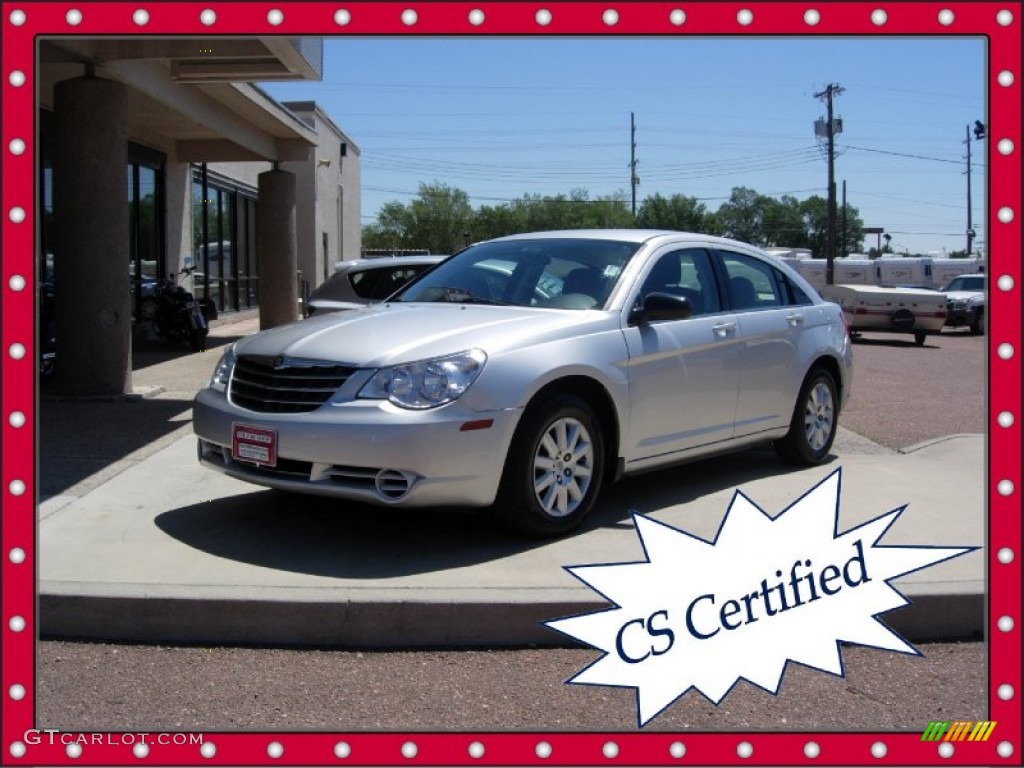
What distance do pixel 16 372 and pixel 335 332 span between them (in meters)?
2.63

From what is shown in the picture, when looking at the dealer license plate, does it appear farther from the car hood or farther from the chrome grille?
the car hood

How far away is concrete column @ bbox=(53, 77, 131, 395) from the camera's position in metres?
9.73

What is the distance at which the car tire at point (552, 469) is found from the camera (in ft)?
16.4

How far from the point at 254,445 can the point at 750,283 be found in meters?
3.31

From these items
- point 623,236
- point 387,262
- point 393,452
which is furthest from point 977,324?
point 393,452

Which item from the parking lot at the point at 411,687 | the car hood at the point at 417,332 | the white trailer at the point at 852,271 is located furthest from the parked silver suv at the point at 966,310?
the parking lot at the point at 411,687

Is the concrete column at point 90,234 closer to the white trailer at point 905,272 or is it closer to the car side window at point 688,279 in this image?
the car side window at point 688,279

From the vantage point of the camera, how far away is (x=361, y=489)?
4.79 m

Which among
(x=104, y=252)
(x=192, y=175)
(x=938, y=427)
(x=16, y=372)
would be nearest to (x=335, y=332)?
(x=16, y=372)

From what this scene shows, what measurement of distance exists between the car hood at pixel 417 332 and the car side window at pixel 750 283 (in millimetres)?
1297

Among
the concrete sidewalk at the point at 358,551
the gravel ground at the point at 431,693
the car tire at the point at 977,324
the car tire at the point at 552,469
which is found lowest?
the gravel ground at the point at 431,693

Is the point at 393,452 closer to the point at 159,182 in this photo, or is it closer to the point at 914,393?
the point at 914,393

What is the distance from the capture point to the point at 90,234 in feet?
32.2

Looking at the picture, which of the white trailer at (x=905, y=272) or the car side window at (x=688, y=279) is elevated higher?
the white trailer at (x=905, y=272)
